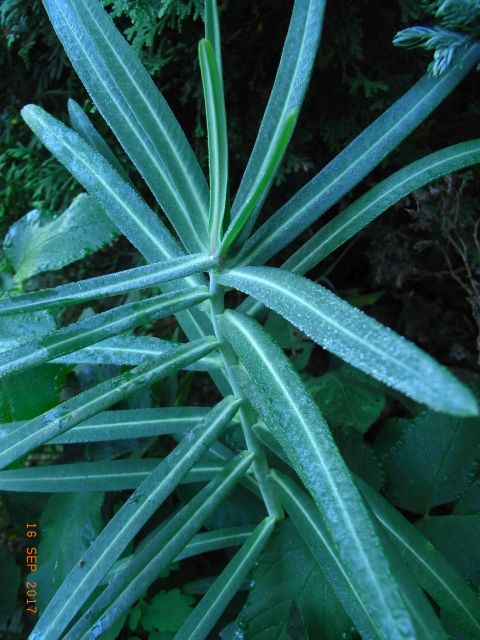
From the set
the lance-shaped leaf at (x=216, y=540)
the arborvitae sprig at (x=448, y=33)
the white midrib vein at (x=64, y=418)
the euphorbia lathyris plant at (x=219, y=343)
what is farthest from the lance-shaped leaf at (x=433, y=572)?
the arborvitae sprig at (x=448, y=33)

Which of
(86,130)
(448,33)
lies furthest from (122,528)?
(448,33)

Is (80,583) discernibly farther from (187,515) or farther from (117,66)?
(117,66)

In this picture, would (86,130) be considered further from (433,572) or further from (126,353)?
(433,572)

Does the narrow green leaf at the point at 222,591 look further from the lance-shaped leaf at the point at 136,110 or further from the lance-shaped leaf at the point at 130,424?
the lance-shaped leaf at the point at 136,110

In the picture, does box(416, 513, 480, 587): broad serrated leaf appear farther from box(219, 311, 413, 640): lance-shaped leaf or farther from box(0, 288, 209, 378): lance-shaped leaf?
box(0, 288, 209, 378): lance-shaped leaf

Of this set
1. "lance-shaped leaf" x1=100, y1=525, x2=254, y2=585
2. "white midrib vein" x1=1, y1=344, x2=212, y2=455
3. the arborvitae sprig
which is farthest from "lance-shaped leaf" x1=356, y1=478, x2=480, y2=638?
the arborvitae sprig

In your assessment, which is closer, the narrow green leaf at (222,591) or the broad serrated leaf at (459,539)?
the narrow green leaf at (222,591)
